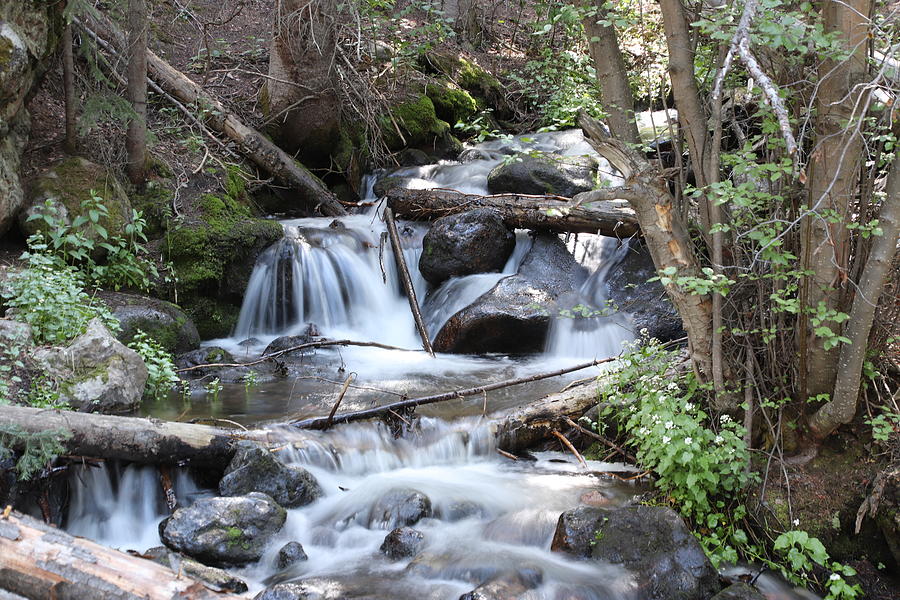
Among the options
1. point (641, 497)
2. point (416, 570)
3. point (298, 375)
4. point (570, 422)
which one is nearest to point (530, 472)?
point (570, 422)

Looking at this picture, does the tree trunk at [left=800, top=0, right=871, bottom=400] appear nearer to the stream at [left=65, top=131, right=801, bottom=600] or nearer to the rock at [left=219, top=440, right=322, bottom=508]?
the stream at [left=65, top=131, right=801, bottom=600]

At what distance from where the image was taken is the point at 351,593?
3939 mm

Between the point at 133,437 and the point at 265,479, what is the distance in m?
0.89

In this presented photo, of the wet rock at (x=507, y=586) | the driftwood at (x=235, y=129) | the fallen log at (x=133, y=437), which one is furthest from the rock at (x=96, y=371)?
the driftwood at (x=235, y=129)

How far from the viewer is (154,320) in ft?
24.8

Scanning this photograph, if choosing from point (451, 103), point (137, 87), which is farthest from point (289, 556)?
point (451, 103)

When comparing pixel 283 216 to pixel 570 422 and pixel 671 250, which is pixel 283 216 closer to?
pixel 570 422

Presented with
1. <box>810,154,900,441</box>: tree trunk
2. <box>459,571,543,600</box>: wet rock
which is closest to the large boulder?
<box>459,571,543,600</box>: wet rock

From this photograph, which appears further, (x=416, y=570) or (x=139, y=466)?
(x=139, y=466)

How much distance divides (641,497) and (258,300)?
605 centimetres

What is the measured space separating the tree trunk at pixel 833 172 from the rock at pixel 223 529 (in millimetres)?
3417

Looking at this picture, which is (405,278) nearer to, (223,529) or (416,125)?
(416,125)

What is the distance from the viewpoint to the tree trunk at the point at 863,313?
3.53 meters

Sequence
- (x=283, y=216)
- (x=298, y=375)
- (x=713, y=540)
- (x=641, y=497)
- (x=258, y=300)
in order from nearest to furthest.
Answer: (x=713, y=540) < (x=641, y=497) < (x=298, y=375) < (x=258, y=300) < (x=283, y=216)
